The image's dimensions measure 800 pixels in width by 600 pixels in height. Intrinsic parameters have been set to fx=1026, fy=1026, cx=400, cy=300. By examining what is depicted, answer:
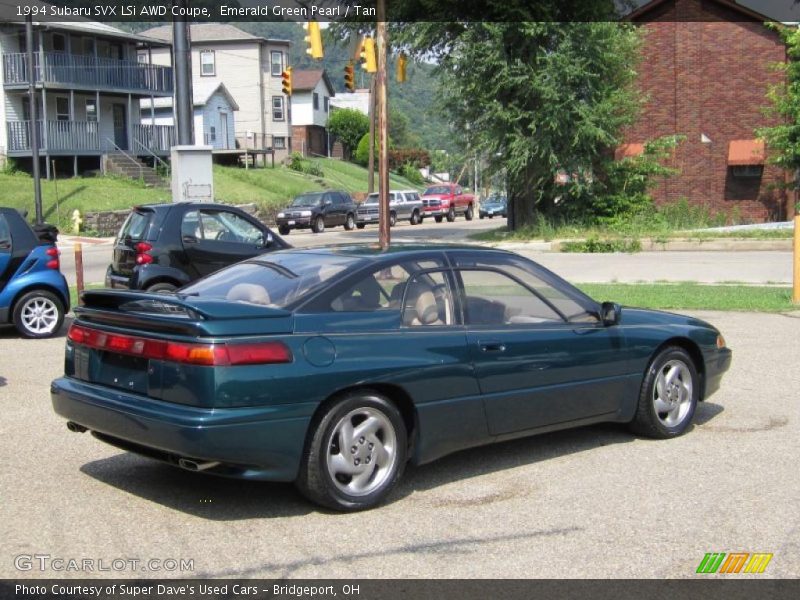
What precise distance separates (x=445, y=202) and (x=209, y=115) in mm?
17207

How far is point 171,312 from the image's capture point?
5.79 m

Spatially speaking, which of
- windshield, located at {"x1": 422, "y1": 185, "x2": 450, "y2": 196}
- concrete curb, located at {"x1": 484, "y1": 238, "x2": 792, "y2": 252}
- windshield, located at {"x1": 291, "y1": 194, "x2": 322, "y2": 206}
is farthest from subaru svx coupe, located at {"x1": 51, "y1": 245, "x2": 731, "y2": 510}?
windshield, located at {"x1": 422, "y1": 185, "x2": 450, "y2": 196}

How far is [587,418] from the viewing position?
23.3ft

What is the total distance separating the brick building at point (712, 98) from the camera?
35.4 meters

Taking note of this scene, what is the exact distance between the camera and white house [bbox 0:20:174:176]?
4506cm

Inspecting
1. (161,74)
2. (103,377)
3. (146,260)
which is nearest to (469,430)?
(103,377)

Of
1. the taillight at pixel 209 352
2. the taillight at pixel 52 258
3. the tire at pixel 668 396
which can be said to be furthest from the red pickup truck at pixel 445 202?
the taillight at pixel 209 352

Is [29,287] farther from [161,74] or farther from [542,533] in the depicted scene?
[161,74]

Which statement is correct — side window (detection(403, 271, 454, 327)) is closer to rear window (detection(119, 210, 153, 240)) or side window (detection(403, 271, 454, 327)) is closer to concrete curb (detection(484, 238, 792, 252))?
rear window (detection(119, 210, 153, 240))

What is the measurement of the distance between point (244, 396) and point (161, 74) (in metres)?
49.7

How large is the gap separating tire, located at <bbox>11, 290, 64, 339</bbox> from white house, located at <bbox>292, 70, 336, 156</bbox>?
6569 cm

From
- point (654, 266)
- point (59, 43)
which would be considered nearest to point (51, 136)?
point (59, 43)
